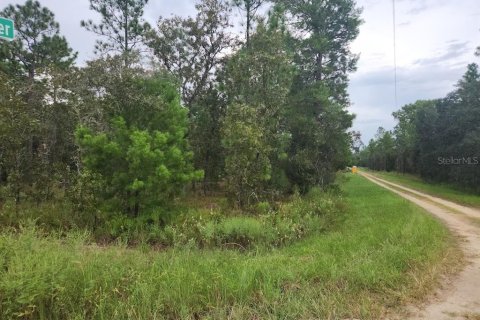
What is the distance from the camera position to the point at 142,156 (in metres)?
11.3

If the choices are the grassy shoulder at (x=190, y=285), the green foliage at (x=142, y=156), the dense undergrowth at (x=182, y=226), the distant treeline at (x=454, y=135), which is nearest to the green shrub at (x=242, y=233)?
the dense undergrowth at (x=182, y=226)

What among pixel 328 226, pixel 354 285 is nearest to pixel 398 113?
pixel 328 226

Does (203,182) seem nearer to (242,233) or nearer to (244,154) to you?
(244,154)

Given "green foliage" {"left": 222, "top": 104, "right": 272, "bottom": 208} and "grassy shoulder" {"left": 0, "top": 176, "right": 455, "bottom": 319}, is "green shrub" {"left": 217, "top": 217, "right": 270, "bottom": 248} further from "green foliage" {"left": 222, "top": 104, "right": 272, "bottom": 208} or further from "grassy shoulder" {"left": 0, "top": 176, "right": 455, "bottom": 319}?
"grassy shoulder" {"left": 0, "top": 176, "right": 455, "bottom": 319}

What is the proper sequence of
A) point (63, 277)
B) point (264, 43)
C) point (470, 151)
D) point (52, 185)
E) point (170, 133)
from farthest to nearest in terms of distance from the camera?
point (470, 151), point (264, 43), point (52, 185), point (170, 133), point (63, 277)

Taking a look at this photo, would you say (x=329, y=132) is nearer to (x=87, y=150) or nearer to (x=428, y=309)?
(x=87, y=150)

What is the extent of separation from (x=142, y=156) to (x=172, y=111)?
8.97ft

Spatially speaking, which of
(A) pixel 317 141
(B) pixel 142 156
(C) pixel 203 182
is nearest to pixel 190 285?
(B) pixel 142 156

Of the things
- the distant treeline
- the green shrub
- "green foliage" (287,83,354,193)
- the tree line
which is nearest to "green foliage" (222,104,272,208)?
the tree line

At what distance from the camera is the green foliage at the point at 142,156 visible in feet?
37.5

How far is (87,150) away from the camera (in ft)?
42.2

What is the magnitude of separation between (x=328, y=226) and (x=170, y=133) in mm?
6316

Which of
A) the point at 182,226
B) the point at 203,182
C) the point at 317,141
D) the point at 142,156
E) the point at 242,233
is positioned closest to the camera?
the point at 242,233

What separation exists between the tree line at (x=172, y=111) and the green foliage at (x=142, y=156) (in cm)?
4
